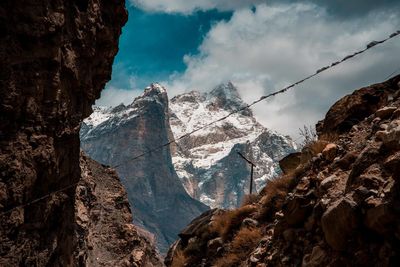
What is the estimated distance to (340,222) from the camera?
7.40 metres

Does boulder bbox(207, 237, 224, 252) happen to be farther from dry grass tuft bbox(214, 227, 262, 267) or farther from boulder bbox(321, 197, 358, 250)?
boulder bbox(321, 197, 358, 250)

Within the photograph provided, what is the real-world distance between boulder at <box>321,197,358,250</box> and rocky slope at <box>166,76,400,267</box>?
0.04 ft

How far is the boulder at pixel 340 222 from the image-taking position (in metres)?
7.23

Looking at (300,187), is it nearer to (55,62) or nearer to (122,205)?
(55,62)

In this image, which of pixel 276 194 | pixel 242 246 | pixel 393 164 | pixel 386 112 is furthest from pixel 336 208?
pixel 276 194

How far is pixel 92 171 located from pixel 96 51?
26.1m

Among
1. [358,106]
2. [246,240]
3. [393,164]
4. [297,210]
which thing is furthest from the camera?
[358,106]

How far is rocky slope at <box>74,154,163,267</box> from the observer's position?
3180cm

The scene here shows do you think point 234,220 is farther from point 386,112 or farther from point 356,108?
point 386,112

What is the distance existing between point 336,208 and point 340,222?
0.22m

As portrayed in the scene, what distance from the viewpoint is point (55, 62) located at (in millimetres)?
12109

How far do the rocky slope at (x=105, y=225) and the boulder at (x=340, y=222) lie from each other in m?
22.4

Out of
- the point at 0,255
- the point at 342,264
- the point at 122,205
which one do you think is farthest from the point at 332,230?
the point at 122,205

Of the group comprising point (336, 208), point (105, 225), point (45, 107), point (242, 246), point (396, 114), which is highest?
point (105, 225)
